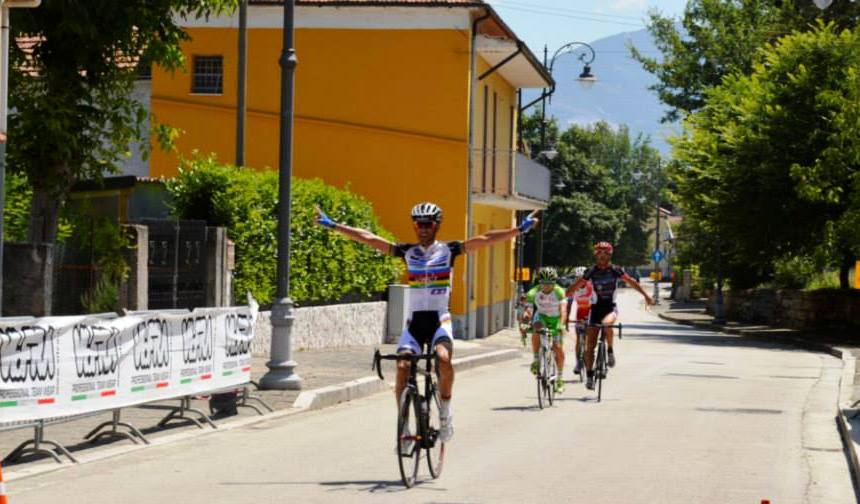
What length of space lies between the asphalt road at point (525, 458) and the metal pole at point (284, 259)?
0.94 m

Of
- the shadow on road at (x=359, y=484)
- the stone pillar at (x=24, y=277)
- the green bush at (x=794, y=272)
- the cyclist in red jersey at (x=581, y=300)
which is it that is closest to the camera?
the shadow on road at (x=359, y=484)

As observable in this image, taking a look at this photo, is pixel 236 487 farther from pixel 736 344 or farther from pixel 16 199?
pixel 736 344

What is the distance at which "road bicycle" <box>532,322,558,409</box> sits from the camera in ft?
57.0

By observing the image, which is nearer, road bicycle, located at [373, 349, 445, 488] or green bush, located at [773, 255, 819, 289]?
road bicycle, located at [373, 349, 445, 488]

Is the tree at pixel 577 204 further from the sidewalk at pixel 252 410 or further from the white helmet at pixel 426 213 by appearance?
the white helmet at pixel 426 213

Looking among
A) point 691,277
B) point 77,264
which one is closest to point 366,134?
point 77,264

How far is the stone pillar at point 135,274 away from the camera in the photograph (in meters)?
18.3

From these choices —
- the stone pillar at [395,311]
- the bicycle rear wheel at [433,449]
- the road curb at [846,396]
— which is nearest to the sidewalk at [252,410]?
the stone pillar at [395,311]

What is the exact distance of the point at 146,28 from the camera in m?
15.3

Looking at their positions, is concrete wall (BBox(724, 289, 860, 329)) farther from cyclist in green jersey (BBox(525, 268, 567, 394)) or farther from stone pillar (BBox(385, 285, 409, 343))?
cyclist in green jersey (BBox(525, 268, 567, 394))

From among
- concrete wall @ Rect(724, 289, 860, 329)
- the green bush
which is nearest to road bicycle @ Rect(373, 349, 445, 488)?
concrete wall @ Rect(724, 289, 860, 329)

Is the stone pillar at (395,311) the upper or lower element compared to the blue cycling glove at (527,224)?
lower

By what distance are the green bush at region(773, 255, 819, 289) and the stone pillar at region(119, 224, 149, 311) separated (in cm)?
4361

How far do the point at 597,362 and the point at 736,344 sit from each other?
24.3 meters
